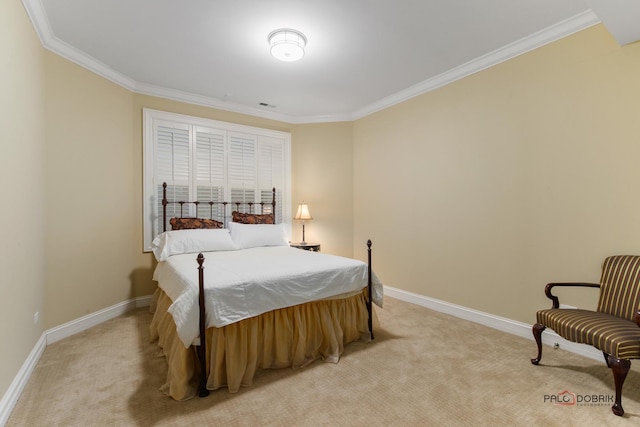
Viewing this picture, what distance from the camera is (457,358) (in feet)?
8.30

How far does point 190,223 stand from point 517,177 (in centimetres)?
386

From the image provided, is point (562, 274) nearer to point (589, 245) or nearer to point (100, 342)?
point (589, 245)

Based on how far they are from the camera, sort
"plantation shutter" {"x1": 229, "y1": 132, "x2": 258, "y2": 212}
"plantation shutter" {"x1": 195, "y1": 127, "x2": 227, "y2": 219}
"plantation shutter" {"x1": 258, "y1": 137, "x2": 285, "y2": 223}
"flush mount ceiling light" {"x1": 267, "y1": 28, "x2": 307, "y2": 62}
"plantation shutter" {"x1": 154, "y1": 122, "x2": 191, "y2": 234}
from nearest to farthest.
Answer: "flush mount ceiling light" {"x1": 267, "y1": 28, "x2": 307, "y2": 62} → "plantation shutter" {"x1": 154, "y1": 122, "x2": 191, "y2": 234} → "plantation shutter" {"x1": 195, "y1": 127, "x2": 227, "y2": 219} → "plantation shutter" {"x1": 229, "y1": 132, "x2": 258, "y2": 212} → "plantation shutter" {"x1": 258, "y1": 137, "x2": 285, "y2": 223}

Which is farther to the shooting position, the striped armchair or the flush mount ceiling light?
the flush mount ceiling light

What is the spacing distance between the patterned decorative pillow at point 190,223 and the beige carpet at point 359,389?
1.44 metres

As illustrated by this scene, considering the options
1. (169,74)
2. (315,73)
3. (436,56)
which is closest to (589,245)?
(436,56)

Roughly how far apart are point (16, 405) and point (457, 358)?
3.19m

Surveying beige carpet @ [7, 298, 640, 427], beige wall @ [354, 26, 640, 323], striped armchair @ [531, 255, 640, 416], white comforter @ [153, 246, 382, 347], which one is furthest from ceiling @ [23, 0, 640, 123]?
beige carpet @ [7, 298, 640, 427]

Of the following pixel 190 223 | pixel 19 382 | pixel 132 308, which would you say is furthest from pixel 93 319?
pixel 190 223

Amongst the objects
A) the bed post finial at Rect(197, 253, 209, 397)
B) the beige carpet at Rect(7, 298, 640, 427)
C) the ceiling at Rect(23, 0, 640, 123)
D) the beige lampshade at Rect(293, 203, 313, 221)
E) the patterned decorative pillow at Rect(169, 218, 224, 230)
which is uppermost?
the ceiling at Rect(23, 0, 640, 123)

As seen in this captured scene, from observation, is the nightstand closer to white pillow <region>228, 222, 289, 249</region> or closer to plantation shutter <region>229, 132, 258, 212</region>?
white pillow <region>228, 222, 289, 249</region>

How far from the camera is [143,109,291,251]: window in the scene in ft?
12.9

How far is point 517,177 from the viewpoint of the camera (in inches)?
118

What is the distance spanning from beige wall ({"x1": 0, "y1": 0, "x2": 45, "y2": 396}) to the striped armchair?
3.74 metres
